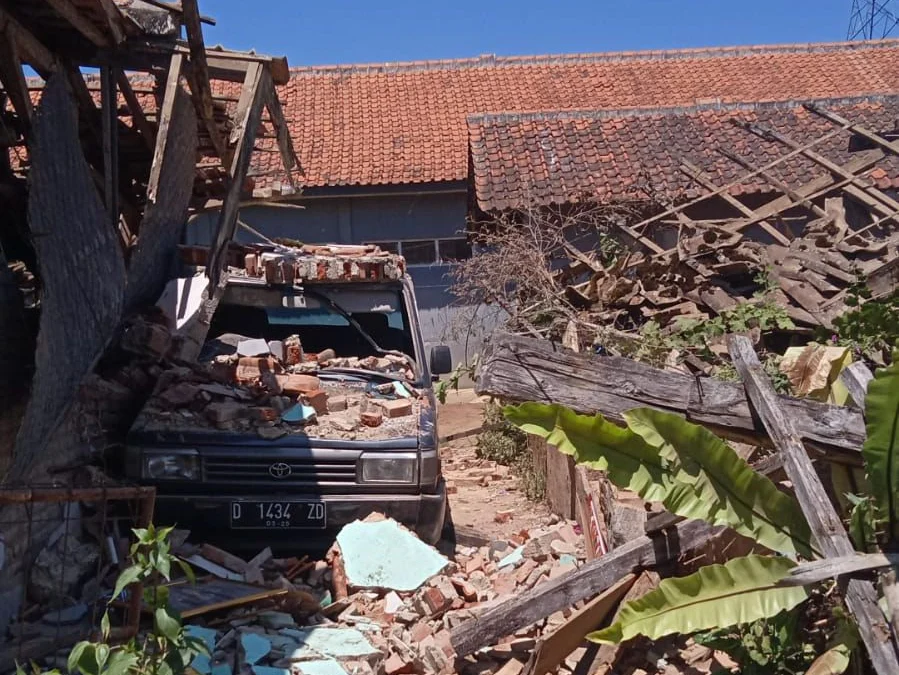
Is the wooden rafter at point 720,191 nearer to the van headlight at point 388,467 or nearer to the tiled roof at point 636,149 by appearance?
the tiled roof at point 636,149

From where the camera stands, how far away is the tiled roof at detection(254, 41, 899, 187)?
19969mm

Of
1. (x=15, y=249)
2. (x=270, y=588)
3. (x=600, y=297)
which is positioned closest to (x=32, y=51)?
(x=15, y=249)

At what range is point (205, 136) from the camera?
30.1ft

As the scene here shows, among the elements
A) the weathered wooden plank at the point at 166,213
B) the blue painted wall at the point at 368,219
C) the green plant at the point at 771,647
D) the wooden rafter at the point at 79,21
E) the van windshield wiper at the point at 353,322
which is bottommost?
the green plant at the point at 771,647

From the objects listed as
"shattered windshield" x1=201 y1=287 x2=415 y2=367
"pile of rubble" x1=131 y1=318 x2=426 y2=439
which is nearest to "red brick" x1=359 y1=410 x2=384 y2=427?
"pile of rubble" x1=131 y1=318 x2=426 y2=439

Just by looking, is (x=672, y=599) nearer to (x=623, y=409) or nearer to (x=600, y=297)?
(x=623, y=409)

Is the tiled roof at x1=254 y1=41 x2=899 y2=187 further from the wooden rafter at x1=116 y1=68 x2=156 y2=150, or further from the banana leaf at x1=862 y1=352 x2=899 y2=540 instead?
the banana leaf at x1=862 y1=352 x2=899 y2=540

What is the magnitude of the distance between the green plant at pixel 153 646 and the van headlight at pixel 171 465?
1920 mm

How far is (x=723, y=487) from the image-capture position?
4039 mm

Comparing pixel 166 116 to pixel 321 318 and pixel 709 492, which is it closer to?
pixel 321 318

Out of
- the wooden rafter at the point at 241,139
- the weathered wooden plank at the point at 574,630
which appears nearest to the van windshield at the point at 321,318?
the wooden rafter at the point at 241,139

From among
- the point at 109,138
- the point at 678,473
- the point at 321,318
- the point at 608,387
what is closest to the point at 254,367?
the point at 321,318

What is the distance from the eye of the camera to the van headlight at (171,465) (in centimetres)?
575

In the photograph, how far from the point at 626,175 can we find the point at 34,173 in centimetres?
1208
